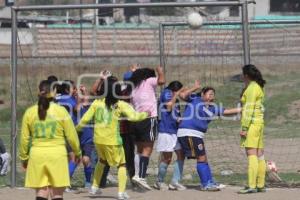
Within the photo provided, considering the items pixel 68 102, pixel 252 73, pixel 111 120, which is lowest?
pixel 111 120

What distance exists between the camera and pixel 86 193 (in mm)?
13477

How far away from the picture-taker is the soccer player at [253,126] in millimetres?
12969

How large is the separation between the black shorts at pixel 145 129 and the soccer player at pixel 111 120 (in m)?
0.88

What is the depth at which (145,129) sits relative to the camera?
13.6 m

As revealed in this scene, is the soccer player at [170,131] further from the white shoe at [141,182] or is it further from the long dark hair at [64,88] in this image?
the long dark hair at [64,88]

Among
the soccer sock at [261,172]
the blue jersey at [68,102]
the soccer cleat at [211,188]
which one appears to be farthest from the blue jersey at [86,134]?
the soccer sock at [261,172]

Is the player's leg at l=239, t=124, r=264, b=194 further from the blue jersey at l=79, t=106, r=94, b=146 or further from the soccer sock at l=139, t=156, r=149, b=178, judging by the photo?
the blue jersey at l=79, t=106, r=94, b=146

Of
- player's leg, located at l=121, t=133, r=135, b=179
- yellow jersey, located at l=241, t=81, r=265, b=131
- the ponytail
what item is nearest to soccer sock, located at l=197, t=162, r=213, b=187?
yellow jersey, located at l=241, t=81, r=265, b=131

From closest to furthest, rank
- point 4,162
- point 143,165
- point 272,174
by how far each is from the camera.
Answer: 1. point 143,165
2. point 272,174
3. point 4,162

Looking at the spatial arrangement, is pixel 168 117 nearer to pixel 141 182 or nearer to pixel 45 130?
pixel 141 182

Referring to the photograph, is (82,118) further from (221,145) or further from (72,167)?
(221,145)

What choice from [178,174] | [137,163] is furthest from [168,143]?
[137,163]

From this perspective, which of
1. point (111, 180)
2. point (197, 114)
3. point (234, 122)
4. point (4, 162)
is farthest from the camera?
point (234, 122)

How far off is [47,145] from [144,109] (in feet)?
11.8
